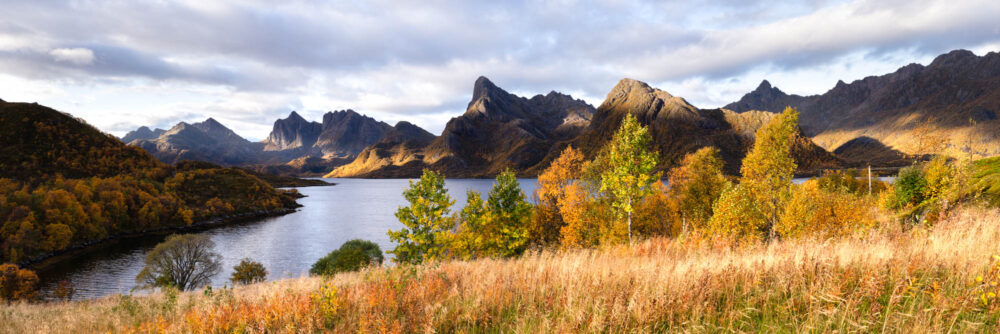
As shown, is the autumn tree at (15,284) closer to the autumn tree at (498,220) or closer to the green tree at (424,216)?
the green tree at (424,216)

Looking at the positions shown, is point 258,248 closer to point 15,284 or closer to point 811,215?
point 15,284

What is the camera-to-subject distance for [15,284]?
42.6 m

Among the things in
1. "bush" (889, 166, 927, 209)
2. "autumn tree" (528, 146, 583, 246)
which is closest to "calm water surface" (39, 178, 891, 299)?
"autumn tree" (528, 146, 583, 246)

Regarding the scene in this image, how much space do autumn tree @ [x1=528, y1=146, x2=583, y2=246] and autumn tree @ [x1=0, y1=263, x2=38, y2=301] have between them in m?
55.6

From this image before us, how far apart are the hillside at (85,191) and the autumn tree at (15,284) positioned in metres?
26.6

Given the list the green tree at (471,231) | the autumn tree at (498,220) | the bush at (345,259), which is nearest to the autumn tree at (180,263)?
the bush at (345,259)

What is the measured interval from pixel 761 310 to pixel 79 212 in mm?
118916

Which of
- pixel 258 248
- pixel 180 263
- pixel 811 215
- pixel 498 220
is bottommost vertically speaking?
pixel 258 248

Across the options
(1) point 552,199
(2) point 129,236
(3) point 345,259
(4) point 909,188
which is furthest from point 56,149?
(4) point 909,188

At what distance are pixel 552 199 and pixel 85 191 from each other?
115 metres

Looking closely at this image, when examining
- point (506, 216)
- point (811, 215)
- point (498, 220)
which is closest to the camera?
point (811, 215)

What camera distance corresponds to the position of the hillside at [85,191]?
7044 cm

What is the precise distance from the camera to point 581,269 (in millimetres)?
7195

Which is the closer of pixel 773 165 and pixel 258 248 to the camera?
pixel 773 165
